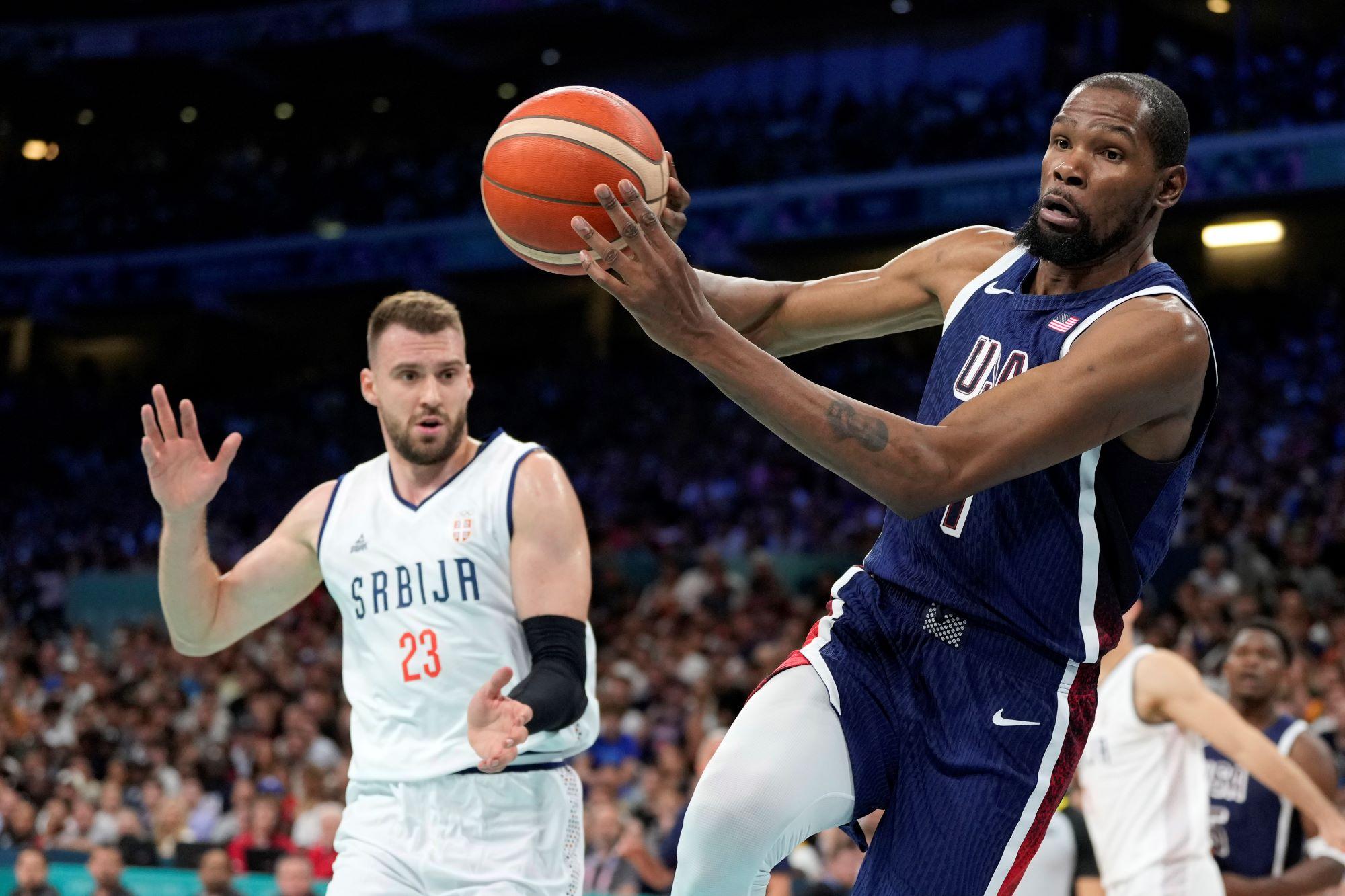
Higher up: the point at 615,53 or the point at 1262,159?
the point at 615,53

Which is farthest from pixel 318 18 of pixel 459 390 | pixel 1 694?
pixel 459 390

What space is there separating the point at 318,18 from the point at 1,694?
1376 centimetres

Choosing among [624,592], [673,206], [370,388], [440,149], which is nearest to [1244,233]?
[624,592]

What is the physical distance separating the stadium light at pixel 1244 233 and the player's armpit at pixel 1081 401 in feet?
63.4

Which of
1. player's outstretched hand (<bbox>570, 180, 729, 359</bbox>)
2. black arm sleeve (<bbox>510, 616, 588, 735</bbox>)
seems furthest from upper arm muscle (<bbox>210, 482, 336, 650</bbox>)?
player's outstretched hand (<bbox>570, 180, 729, 359</bbox>)

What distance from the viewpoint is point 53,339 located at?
3083 centimetres

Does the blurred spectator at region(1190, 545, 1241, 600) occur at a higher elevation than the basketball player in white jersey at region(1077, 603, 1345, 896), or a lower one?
higher

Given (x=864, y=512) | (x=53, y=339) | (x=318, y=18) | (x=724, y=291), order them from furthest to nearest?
(x=53, y=339) < (x=318, y=18) < (x=864, y=512) < (x=724, y=291)

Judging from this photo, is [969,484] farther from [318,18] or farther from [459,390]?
[318,18]

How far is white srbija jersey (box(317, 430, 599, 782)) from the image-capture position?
427 centimetres

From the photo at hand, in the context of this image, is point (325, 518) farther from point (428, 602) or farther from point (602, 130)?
point (602, 130)

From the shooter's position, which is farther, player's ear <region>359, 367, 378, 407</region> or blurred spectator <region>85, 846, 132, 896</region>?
blurred spectator <region>85, 846, 132, 896</region>

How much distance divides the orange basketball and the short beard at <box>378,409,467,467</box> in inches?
49.5

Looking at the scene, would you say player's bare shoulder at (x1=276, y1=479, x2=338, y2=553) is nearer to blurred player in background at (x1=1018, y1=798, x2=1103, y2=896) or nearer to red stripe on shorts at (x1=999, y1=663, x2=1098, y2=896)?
red stripe on shorts at (x1=999, y1=663, x2=1098, y2=896)
